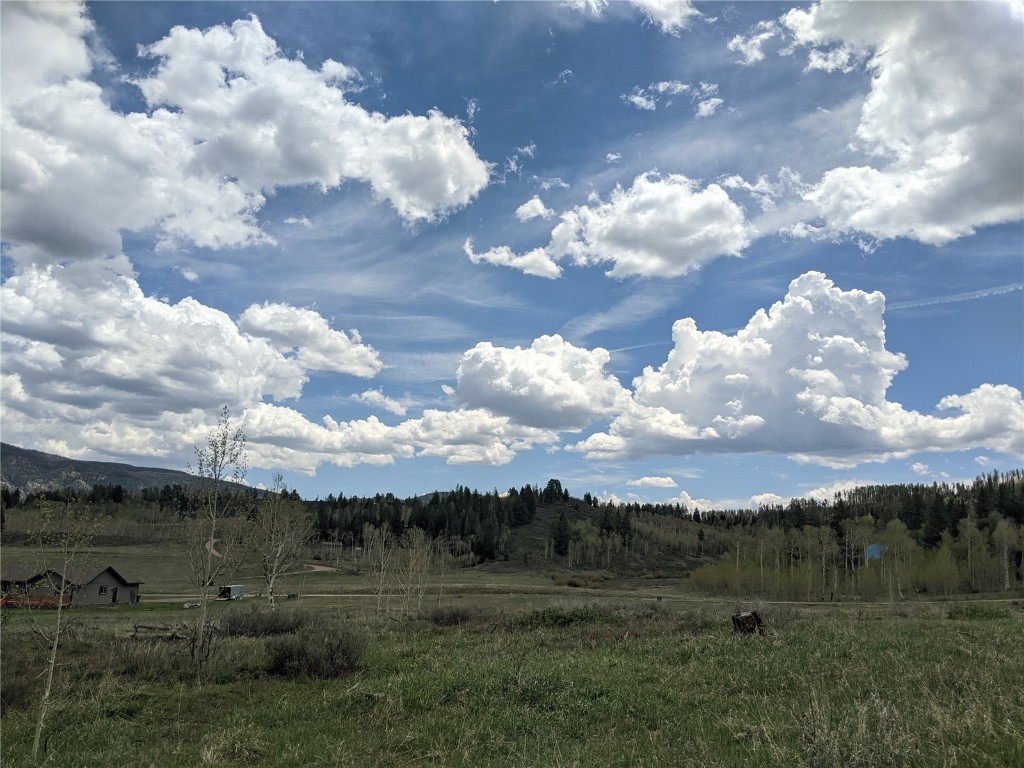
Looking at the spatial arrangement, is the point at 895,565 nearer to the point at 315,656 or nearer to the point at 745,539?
the point at 745,539

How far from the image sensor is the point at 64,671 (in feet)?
55.4

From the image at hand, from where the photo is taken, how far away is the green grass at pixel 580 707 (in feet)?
27.7

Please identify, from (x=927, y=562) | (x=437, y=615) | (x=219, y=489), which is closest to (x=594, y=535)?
(x=927, y=562)

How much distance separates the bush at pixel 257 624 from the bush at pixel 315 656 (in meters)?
8.07

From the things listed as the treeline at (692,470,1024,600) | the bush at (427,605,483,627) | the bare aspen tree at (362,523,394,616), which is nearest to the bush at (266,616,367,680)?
the bush at (427,605,483,627)

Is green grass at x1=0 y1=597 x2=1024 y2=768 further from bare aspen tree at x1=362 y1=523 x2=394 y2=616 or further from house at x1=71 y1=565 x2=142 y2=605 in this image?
house at x1=71 y1=565 x2=142 y2=605

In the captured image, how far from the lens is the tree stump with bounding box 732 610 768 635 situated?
70.8 ft

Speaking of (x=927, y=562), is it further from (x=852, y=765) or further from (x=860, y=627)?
(x=852, y=765)

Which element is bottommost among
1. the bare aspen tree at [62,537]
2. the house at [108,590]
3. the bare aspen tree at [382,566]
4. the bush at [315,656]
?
the house at [108,590]

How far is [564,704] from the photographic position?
1248 centimetres

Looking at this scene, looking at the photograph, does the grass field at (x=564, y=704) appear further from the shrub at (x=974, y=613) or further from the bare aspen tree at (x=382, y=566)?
the bare aspen tree at (x=382, y=566)

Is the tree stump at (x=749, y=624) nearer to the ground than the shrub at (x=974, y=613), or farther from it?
farther from it

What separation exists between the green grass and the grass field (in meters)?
0.05

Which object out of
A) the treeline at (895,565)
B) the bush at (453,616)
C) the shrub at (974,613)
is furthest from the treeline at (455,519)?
the shrub at (974,613)
